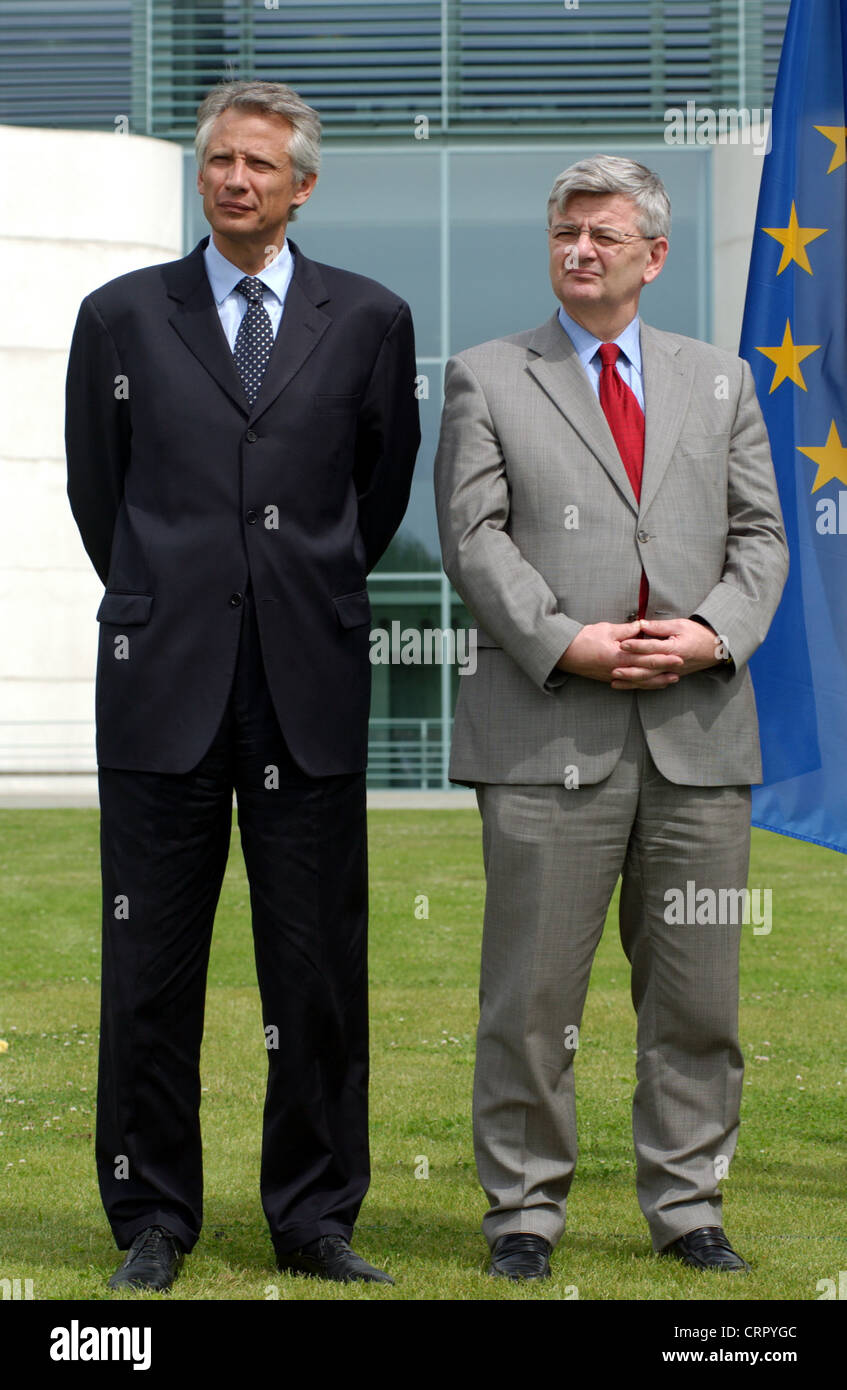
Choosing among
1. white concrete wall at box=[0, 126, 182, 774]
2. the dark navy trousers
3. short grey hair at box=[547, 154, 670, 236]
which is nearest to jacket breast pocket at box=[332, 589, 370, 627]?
the dark navy trousers

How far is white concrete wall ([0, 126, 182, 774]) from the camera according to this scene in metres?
19.8

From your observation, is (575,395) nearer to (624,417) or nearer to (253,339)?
(624,417)

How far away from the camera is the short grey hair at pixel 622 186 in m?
3.65

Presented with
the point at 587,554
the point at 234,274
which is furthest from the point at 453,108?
the point at 587,554

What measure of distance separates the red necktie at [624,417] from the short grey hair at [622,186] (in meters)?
0.31

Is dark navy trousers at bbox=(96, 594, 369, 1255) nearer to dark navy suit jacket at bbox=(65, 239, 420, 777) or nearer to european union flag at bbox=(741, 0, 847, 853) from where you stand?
dark navy suit jacket at bbox=(65, 239, 420, 777)

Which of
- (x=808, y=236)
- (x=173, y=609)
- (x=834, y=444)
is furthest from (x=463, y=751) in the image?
(x=808, y=236)

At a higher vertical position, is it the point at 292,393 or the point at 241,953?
the point at 292,393

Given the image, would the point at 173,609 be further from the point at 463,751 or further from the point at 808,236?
the point at 808,236

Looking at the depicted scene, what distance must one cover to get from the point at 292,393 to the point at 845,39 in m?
1.96

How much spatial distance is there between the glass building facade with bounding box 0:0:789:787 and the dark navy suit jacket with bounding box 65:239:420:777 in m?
15.1

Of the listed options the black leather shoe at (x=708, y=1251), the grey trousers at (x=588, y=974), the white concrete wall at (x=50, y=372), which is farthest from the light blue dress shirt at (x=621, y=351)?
the white concrete wall at (x=50, y=372)

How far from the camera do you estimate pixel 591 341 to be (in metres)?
3.87

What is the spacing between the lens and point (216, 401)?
3594mm
